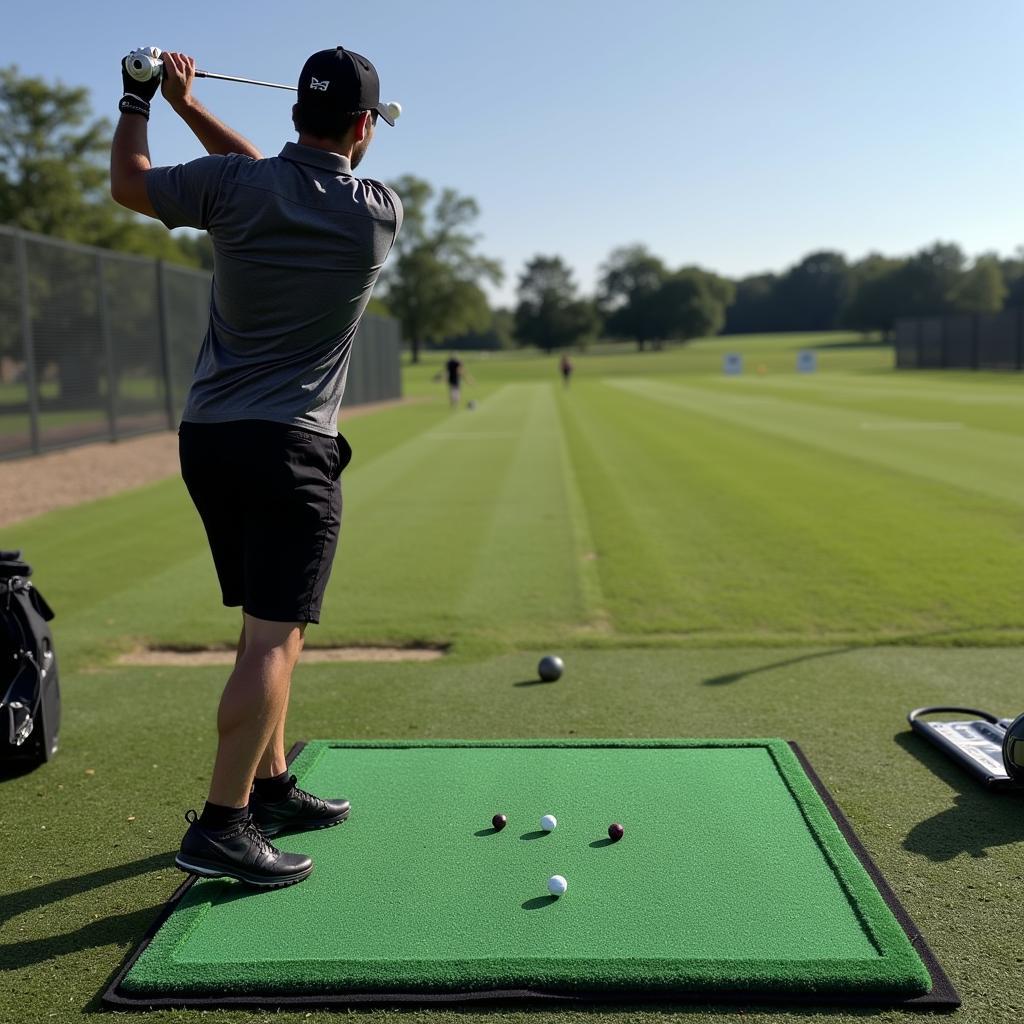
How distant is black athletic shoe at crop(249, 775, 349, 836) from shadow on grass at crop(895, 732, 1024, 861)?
6.54ft

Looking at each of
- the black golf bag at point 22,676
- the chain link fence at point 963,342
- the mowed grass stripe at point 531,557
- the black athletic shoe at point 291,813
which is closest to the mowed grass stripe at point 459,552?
the mowed grass stripe at point 531,557

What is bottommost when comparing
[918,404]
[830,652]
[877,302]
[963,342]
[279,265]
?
[830,652]

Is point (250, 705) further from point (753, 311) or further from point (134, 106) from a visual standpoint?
point (753, 311)

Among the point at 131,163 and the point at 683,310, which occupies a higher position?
the point at 683,310

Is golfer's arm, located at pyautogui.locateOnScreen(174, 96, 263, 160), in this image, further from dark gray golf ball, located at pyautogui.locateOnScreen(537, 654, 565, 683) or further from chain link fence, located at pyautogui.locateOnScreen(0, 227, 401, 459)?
chain link fence, located at pyautogui.locateOnScreen(0, 227, 401, 459)

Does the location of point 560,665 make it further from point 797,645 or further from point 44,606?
point 44,606

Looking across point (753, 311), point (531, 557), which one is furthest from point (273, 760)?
point (753, 311)

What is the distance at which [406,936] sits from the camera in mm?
2855

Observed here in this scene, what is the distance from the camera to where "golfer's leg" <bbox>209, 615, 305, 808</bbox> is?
3041 millimetres

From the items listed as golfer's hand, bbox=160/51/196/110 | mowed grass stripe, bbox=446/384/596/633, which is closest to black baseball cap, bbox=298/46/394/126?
golfer's hand, bbox=160/51/196/110

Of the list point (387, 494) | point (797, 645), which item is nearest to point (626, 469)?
point (387, 494)

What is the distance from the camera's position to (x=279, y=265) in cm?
293

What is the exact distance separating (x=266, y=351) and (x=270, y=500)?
0.44m

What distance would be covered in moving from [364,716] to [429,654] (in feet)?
4.02
